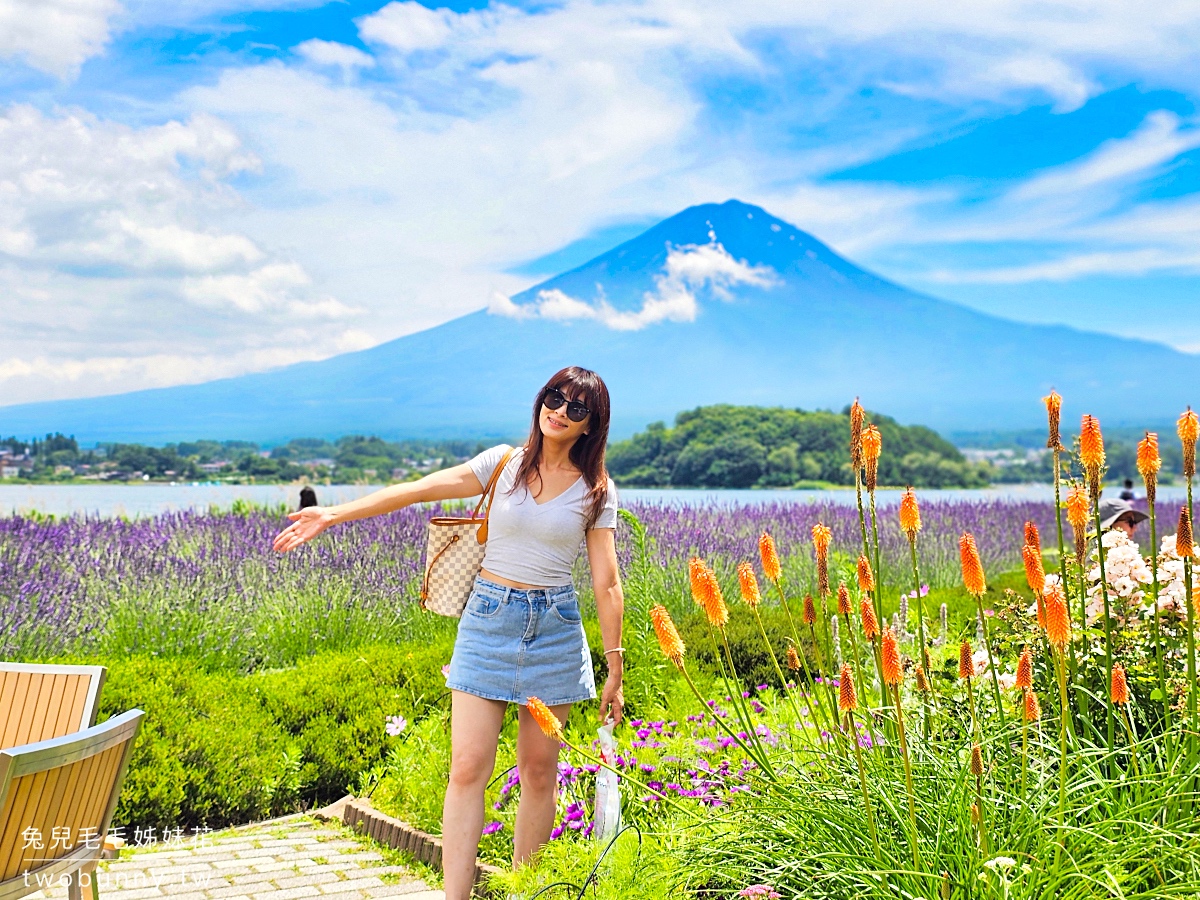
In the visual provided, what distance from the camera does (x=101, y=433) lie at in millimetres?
158250

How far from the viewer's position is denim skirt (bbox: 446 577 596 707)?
305cm

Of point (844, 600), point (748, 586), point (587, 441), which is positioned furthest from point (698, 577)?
point (587, 441)

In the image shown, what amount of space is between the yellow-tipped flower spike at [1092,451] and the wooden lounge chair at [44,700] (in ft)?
8.71

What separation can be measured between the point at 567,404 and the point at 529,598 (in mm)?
620

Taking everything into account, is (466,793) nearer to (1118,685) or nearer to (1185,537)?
(1118,685)

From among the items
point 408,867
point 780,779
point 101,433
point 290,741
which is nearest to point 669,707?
point 408,867

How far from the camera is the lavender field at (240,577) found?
6410 mm

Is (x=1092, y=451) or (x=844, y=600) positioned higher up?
(x=1092, y=451)

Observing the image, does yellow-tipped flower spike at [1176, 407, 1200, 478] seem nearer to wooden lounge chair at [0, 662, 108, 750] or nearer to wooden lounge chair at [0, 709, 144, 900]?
wooden lounge chair at [0, 709, 144, 900]

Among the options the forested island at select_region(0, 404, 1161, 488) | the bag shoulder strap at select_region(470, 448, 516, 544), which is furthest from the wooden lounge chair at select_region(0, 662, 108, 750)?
the forested island at select_region(0, 404, 1161, 488)

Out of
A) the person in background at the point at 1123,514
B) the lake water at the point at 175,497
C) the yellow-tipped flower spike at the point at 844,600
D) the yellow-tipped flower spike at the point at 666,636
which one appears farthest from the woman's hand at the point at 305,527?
the lake water at the point at 175,497

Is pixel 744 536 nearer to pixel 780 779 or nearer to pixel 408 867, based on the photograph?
pixel 408 867

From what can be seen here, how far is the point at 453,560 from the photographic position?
3.32 meters

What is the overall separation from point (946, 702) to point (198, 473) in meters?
43.4
